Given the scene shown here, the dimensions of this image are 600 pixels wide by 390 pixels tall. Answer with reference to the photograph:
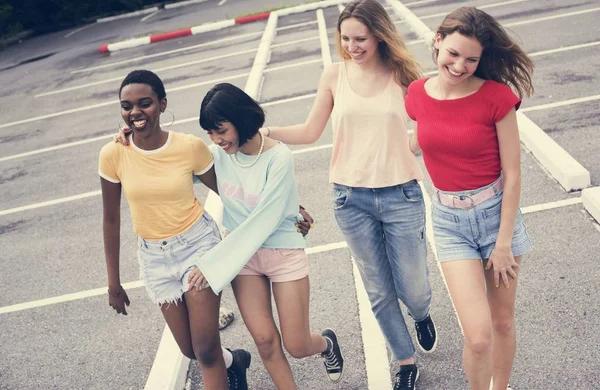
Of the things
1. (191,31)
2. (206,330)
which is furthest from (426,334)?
(191,31)

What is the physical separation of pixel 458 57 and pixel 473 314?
3.88 feet

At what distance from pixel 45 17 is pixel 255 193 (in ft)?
89.4

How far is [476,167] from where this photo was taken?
3.10m

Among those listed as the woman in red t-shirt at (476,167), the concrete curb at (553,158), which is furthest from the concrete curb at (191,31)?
the woman in red t-shirt at (476,167)

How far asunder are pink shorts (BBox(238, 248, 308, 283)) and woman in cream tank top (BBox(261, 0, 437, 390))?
36cm

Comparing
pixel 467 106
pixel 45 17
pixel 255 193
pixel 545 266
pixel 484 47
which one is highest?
pixel 484 47

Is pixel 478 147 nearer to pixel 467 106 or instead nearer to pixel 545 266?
pixel 467 106

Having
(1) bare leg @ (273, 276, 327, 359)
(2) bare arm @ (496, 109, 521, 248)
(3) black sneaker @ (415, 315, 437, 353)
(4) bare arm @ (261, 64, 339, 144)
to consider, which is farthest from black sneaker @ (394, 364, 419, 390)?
(4) bare arm @ (261, 64, 339, 144)

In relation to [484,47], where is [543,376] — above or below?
below

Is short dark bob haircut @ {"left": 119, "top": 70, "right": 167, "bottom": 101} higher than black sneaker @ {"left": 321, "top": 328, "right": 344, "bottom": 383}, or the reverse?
short dark bob haircut @ {"left": 119, "top": 70, "right": 167, "bottom": 101}

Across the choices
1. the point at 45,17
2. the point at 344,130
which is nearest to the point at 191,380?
the point at 344,130

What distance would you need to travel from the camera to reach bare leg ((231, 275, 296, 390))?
3.42 meters

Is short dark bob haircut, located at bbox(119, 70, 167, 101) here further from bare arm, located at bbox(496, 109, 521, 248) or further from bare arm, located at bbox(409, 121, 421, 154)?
bare arm, located at bbox(496, 109, 521, 248)

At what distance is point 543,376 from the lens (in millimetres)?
3725
